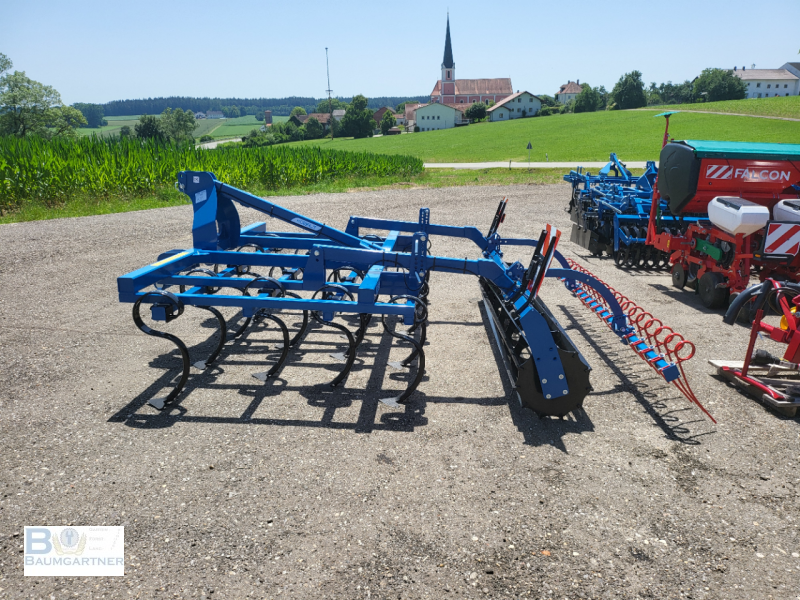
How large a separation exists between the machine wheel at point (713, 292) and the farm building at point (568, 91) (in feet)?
482

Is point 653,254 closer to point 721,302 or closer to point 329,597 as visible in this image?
point 721,302

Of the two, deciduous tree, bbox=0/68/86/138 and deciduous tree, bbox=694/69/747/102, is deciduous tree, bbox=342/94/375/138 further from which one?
deciduous tree, bbox=694/69/747/102

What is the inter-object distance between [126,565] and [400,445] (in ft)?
6.58

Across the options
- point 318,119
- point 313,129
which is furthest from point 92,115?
point 313,129

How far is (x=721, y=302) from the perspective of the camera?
7.20 metres

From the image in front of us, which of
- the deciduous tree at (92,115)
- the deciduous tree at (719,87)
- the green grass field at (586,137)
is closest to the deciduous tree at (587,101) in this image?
the deciduous tree at (719,87)

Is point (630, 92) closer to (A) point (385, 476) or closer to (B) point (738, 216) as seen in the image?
(B) point (738, 216)

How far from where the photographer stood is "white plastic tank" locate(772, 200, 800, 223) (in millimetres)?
6918

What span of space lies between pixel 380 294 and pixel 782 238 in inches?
216

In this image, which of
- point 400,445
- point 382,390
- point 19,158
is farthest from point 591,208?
point 19,158

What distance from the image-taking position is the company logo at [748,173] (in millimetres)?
7555

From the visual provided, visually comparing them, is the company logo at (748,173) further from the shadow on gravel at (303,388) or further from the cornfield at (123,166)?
A: the cornfield at (123,166)

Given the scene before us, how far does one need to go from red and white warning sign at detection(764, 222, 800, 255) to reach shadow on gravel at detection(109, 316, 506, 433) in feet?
15.1

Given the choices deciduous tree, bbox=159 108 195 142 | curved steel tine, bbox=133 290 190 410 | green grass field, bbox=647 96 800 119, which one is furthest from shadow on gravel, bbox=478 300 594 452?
deciduous tree, bbox=159 108 195 142
